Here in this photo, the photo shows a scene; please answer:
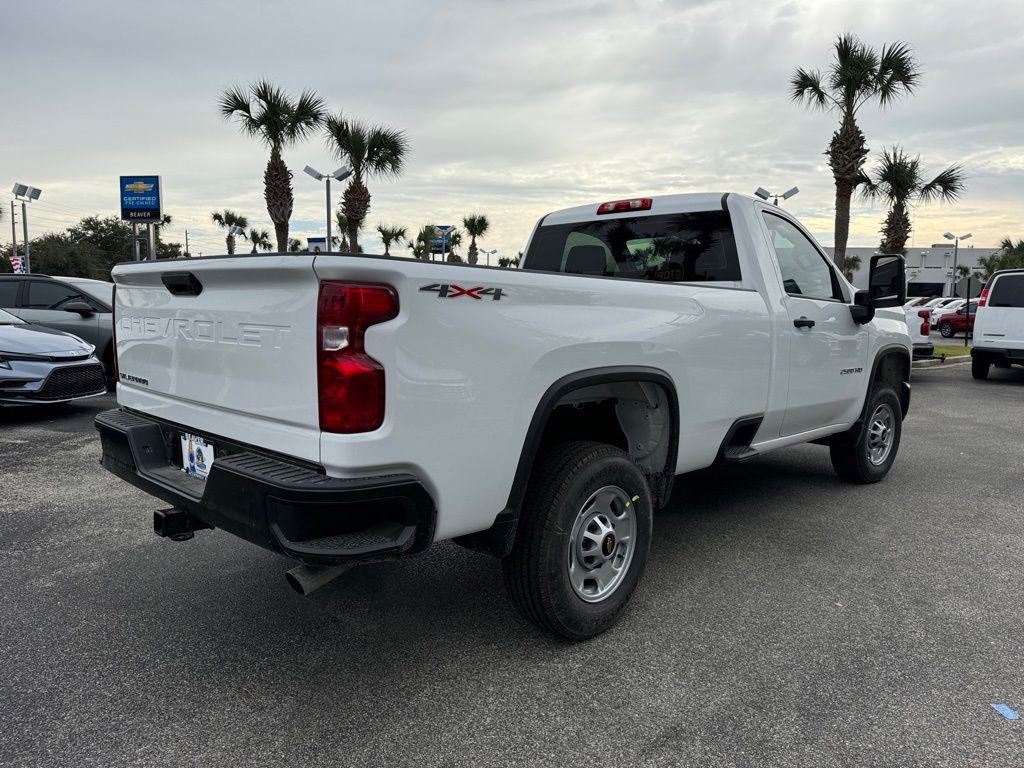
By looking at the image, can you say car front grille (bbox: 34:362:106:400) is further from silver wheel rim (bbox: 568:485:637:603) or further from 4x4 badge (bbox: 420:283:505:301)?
4x4 badge (bbox: 420:283:505:301)

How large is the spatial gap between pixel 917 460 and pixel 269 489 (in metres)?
5.98

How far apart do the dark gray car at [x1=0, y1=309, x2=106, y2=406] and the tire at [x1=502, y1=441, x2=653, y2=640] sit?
6760mm

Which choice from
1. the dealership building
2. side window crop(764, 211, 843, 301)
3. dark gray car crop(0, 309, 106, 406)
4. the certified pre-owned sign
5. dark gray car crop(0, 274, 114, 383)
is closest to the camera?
side window crop(764, 211, 843, 301)

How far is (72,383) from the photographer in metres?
7.86

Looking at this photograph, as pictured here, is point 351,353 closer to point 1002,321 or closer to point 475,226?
point 1002,321

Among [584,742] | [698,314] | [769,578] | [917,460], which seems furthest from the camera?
[917,460]

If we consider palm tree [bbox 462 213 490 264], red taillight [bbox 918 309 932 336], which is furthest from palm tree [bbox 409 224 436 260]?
red taillight [bbox 918 309 932 336]

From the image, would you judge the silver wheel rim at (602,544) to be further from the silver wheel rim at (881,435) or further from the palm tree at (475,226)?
the palm tree at (475,226)

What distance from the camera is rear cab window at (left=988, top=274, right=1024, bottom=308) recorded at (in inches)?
468

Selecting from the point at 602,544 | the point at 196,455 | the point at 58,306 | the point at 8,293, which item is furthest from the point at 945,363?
the point at 8,293

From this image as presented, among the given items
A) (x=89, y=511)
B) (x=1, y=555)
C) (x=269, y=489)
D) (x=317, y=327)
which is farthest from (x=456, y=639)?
Answer: (x=89, y=511)

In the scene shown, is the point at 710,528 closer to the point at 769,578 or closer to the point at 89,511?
the point at 769,578

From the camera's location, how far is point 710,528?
14.7ft

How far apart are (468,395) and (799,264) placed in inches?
112
